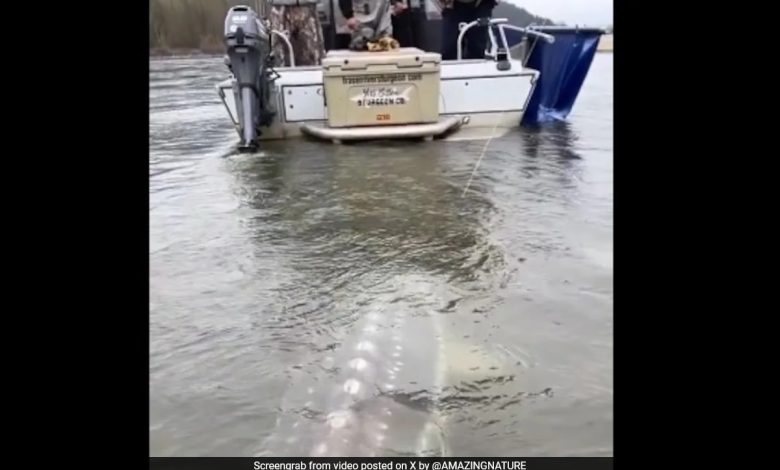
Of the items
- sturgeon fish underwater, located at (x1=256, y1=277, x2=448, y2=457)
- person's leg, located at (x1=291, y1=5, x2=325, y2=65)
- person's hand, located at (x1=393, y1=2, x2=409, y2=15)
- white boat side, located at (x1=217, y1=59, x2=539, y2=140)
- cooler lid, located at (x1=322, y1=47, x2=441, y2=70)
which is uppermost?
person's hand, located at (x1=393, y1=2, x2=409, y2=15)

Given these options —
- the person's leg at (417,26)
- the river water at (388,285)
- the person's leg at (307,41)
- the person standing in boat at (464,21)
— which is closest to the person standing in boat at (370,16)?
the person's leg at (307,41)

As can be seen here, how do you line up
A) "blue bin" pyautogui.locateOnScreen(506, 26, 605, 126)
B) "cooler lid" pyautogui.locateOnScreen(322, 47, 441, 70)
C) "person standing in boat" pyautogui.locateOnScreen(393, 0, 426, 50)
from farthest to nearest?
"person standing in boat" pyautogui.locateOnScreen(393, 0, 426, 50)
"blue bin" pyautogui.locateOnScreen(506, 26, 605, 126)
"cooler lid" pyautogui.locateOnScreen(322, 47, 441, 70)

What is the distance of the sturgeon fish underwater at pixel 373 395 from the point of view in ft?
8.86

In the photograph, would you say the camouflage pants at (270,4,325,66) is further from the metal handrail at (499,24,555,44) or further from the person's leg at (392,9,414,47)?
the metal handrail at (499,24,555,44)

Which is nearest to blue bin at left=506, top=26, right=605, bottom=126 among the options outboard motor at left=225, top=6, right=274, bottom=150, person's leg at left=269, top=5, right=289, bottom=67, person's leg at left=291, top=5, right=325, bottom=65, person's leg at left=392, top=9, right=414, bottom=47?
person's leg at left=392, top=9, right=414, bottom=47

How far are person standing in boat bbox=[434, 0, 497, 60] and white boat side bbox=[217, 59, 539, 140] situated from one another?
115 cm

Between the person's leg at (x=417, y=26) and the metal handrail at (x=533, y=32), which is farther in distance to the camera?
the person's leg at (x=417, y=26)

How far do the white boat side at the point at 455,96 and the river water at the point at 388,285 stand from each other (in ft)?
3.39

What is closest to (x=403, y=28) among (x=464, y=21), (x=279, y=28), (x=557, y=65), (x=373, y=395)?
(x=464, y=21)

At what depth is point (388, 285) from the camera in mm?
4270

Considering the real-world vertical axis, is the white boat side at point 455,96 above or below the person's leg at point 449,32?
below

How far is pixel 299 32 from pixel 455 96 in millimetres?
2240

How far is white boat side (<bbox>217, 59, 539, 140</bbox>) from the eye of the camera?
9102 millimetres

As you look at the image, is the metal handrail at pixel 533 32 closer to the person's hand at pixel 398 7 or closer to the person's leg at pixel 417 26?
the person's leg at pixel 417 26
